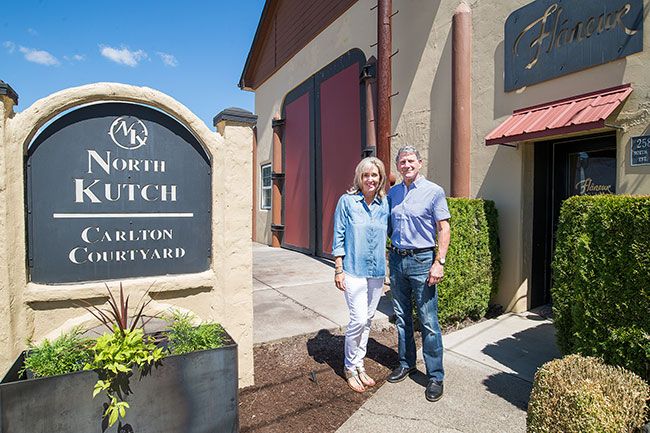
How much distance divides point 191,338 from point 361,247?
1.34 metres

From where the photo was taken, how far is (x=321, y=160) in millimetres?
9422

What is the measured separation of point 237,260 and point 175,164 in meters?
0.81

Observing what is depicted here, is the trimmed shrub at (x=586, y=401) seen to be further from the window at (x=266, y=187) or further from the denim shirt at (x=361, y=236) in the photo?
the window at (x=266, y=187)

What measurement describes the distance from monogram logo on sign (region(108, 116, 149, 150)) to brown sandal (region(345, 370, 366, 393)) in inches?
90.3

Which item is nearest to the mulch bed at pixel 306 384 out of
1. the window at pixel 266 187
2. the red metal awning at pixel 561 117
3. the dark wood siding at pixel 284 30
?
the red metal awning at pixel 561 117

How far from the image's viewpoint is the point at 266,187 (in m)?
12.9

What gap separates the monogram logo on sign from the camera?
250 cm

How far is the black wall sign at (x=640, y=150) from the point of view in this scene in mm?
3646

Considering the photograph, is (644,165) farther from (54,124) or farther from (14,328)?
(14,328)

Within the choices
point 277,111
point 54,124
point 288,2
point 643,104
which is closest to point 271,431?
point 54,124

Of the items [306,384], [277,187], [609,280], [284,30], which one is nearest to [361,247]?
[306,384]

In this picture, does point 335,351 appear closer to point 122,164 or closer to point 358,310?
point 358,310

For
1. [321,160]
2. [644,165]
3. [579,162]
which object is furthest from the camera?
[321,160]

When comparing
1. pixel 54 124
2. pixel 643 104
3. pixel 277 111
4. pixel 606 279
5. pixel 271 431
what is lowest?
pixel 271 431
